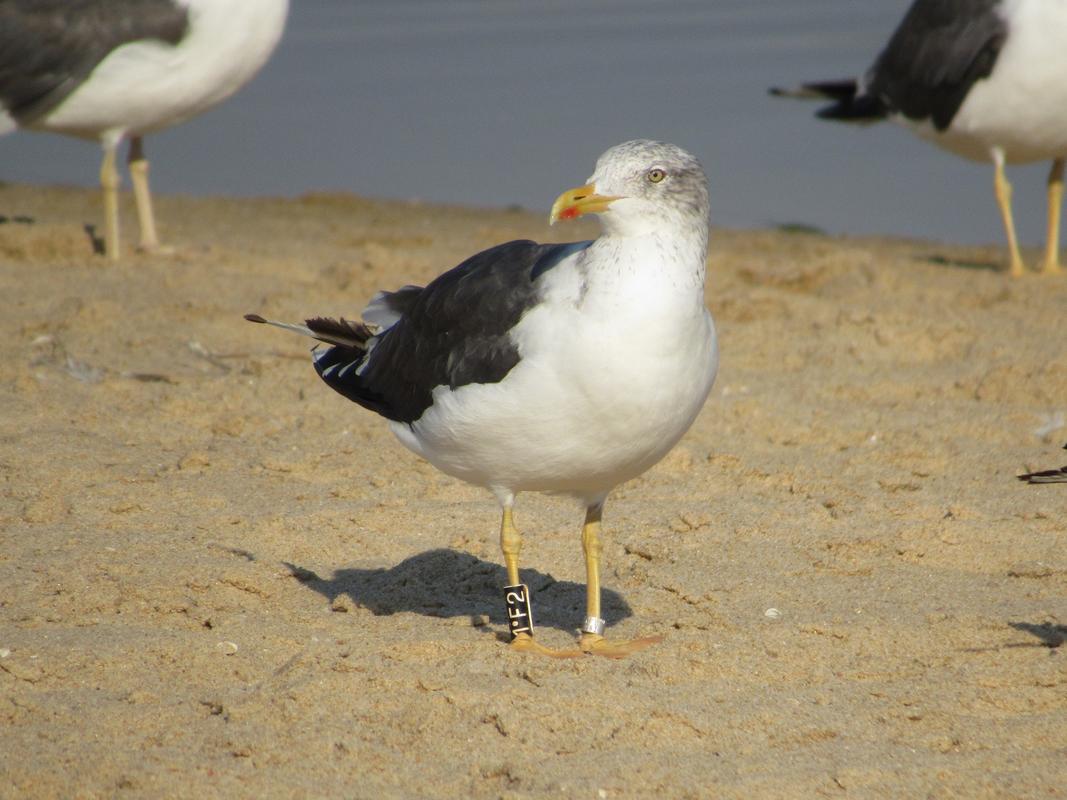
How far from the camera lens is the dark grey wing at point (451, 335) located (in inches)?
163

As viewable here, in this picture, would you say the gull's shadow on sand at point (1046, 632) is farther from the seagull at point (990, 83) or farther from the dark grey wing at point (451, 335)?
the seagull at point (990, 83)

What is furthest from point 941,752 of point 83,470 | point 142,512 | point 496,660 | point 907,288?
point 907,288

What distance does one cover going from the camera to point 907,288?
8711 mm

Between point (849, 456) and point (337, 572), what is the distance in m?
2.23

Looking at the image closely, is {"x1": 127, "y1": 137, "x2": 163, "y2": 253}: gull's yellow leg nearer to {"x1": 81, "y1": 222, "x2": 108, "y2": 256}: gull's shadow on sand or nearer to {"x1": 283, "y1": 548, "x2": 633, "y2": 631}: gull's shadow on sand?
{"x1": 81, "y1": 222, "x2": 108, "y2": 256}: gull's shadow on sand

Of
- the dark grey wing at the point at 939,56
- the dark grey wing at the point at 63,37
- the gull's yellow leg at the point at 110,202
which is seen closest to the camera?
the dark grey wing at the point at 63,37

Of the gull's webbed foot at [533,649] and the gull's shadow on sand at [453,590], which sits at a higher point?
the gull's webbed foot at [533,649]

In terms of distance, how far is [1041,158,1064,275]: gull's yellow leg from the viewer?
30.9 feet

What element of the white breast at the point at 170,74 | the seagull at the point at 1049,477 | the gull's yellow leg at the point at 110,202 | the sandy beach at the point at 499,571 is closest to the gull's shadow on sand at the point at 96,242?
the gull's yellow leg at the point at 110,202

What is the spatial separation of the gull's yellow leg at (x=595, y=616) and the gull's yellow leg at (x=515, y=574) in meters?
0.07

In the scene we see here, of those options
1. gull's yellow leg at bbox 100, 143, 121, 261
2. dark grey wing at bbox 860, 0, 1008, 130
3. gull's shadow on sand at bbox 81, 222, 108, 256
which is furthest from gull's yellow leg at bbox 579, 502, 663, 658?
dark grey wing at bbox 860, 0, 1008, 130

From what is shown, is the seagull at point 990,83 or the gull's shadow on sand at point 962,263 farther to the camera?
the gull's shadow on sand at point 962,263

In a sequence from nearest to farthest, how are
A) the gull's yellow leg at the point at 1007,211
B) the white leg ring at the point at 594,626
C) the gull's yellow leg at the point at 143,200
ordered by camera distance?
1. the white leg ring at the point at 594,626
2. the gull's yellow leg at the point at 143,200
3. the gull's yellow leg at the point at 1007,211

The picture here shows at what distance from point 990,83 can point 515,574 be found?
6029mm
